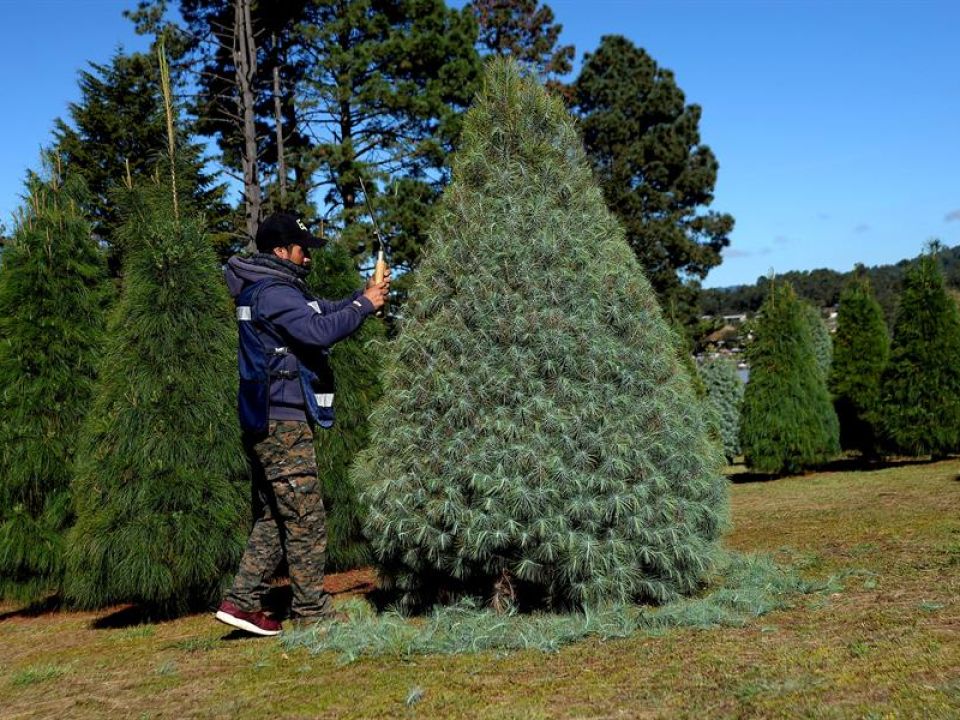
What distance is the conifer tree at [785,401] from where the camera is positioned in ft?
51.3

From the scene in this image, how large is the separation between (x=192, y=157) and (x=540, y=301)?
3.61m

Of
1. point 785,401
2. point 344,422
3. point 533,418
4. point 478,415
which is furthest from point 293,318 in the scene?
point 785,401

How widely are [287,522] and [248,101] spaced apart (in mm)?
18791

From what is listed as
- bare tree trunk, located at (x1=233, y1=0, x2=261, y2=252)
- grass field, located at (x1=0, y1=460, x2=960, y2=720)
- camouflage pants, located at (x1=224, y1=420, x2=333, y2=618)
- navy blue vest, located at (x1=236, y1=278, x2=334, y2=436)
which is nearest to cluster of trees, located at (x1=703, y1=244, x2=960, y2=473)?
grass field, located at (x1=0, y1=460, x2=960, y2=720)

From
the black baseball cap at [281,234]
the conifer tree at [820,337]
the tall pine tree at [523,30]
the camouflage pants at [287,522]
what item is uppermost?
the tall pine tree at [523,30]

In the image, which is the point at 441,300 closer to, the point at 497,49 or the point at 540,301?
the point at 540,301

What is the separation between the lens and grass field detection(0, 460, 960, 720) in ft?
10.8

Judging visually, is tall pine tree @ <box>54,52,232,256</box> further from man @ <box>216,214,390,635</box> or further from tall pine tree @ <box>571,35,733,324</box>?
tall pine tree @ <box>571,35,733,324</box>

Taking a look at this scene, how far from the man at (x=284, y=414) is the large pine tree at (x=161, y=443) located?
1.03 meters

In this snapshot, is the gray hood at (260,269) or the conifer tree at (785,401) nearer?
the gray hood at (260,269)

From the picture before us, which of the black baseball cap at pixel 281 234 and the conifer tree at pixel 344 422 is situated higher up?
the black baseball cap at pixel 281 234

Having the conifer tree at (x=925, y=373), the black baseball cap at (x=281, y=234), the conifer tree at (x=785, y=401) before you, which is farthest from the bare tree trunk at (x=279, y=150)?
the black baseball cap at (x=281, y=234)

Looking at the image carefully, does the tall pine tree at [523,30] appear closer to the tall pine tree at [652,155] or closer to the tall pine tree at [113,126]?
the tall pine tree at [652,155]

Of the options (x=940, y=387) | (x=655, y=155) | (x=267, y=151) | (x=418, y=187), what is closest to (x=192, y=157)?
(x=940, y=387)
